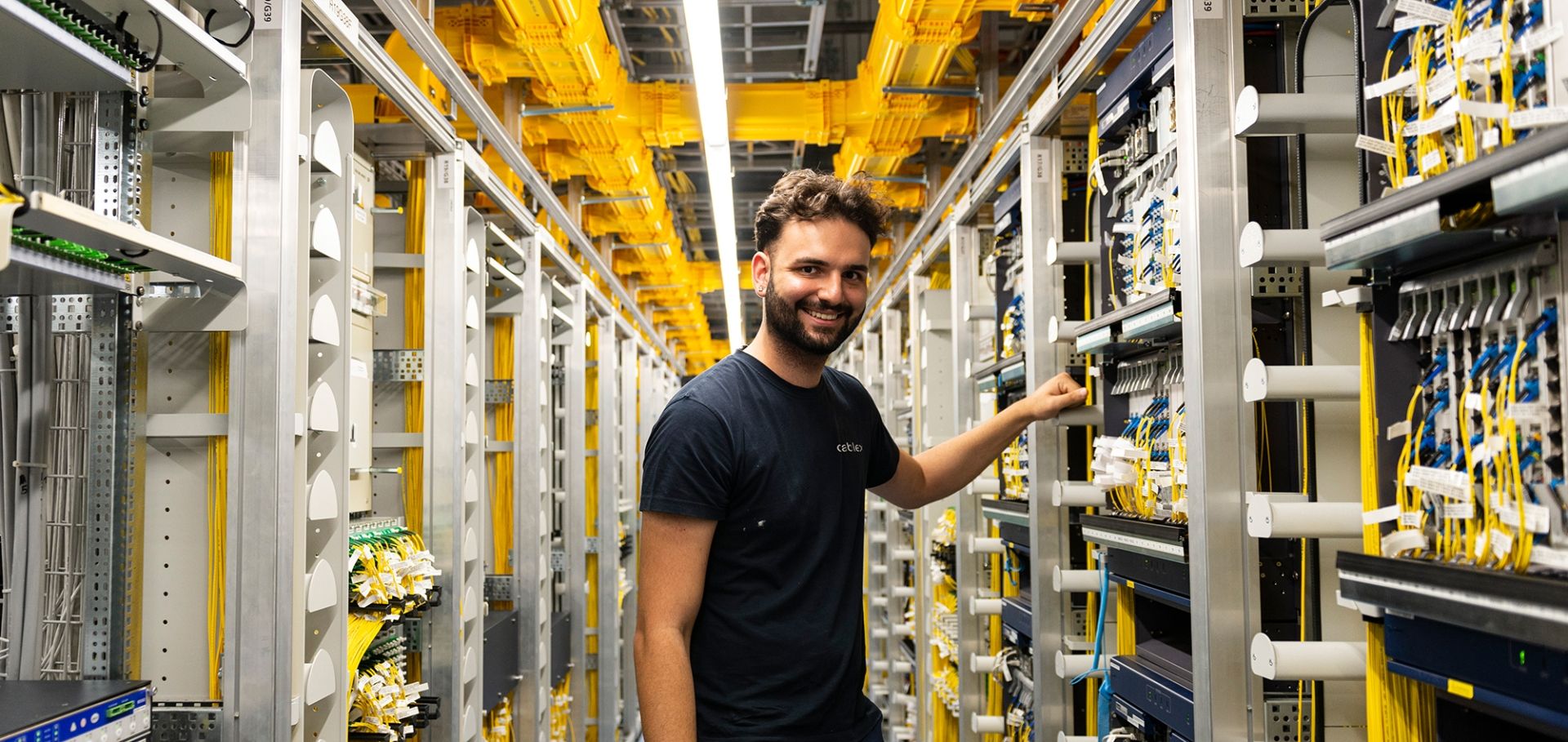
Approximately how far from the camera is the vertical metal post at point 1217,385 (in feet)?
7.18

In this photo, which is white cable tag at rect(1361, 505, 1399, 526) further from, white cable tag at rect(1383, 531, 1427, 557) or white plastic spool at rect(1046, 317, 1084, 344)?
white plastic spool at rect(1046, 317, 1084, 344)

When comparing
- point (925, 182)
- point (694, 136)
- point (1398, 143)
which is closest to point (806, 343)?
point (1398, 143)

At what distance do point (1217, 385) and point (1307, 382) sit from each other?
193 mm

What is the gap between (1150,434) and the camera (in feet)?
9.30

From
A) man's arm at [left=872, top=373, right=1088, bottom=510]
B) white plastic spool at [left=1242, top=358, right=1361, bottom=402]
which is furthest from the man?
white plastic spool at [left=1242, top=358, right=1361, bottom=402]

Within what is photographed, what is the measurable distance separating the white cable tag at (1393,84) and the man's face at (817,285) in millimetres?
919

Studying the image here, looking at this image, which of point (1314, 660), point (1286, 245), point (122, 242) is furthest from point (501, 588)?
point (1286, 245)

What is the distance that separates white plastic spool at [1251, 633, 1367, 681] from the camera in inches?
79.4

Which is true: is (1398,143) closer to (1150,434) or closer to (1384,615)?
(1384,615)

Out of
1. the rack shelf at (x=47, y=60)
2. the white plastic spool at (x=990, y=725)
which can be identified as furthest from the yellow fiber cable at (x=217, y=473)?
the white plastic spool at (x=990, y=725)

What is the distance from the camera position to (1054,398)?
2980 mm

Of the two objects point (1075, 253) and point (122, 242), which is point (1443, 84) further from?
point (122, 242)

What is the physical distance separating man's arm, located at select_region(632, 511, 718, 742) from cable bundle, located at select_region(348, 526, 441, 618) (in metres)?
1.18

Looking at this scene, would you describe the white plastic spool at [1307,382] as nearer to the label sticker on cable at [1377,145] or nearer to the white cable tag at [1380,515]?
the white cable tag at [1380,515]
